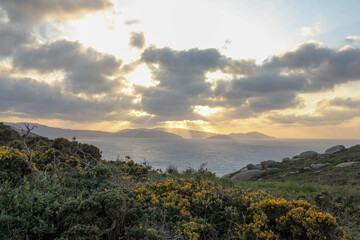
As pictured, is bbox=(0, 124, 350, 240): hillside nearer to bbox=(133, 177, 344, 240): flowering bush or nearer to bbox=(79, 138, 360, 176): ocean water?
bbox=(133, 177, 344, 240): flowering bush

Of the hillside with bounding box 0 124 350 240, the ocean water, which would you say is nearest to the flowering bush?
the hillside with bounding box 0 124 350 240

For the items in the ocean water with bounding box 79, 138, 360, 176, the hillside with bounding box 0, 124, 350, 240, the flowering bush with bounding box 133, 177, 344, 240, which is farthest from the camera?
the ocean water with bounding box 79, 138, 360, 176

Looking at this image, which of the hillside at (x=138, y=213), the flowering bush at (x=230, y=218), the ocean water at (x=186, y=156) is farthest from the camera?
the ocean water at (x=186, y=156)

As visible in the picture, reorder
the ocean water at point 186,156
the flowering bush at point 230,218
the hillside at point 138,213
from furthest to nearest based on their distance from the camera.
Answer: the ocean water at point 186,156
the flowering bush at point 230,218
the hillside at point 138,213

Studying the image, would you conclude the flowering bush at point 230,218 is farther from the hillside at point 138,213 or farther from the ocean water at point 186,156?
the ocean water at point 186,156

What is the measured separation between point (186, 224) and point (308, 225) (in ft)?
9.13

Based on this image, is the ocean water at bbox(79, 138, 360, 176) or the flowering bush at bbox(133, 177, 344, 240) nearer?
the flowering bush at bbox(133, 177, 344, 240)

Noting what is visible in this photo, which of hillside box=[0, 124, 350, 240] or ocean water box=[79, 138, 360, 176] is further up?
hillside box=[0, 124, 350, 240]

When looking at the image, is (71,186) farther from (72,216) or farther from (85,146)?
(85,146)

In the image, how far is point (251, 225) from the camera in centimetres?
492

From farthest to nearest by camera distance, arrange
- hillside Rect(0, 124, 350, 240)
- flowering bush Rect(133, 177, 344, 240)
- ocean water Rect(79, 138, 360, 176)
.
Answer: ocean water Rect(79, 138, 360, 176) < flowering bush Rect(133, 177, 344, 240) < hillside Rect(0, 124, 350, 240)

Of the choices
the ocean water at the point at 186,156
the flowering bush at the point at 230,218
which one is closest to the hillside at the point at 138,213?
the flowering bush at the point at 230,218

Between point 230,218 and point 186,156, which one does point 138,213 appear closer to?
point 230,218

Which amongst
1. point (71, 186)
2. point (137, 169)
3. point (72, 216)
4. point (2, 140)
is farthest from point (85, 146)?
point (72, 216)
